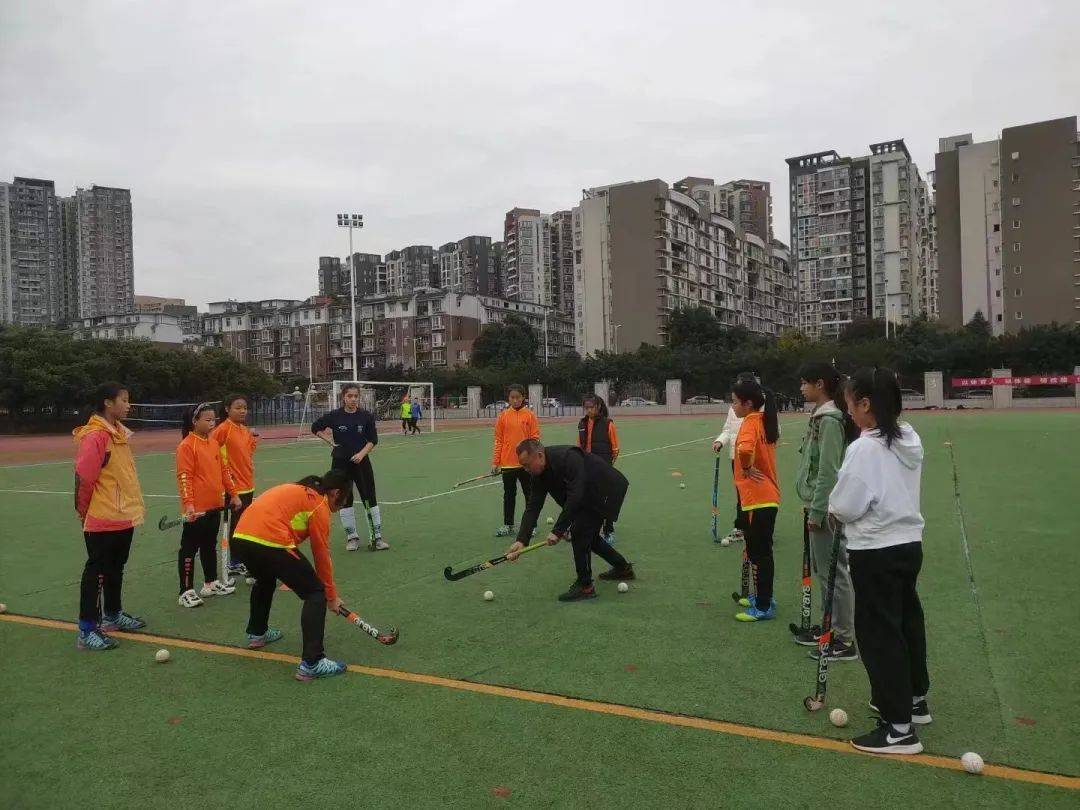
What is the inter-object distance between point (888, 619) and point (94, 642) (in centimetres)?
563

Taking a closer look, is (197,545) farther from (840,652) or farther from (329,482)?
(840,652)

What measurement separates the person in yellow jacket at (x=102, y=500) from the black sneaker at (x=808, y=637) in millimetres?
5191

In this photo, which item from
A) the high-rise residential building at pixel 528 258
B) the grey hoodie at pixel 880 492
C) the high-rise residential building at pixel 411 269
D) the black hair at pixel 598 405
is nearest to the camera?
the grey hoodie at pixel 880 492

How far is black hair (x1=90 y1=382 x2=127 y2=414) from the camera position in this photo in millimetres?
6070

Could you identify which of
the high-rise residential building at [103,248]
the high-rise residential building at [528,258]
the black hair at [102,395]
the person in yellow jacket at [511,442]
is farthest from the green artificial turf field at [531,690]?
the high-rise residential building at [103,248]

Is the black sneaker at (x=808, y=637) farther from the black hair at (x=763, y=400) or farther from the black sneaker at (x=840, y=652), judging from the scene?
the black hair at (x=763, y=400)

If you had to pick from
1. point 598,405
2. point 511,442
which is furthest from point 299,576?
point 511,442

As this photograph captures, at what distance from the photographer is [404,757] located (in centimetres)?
408

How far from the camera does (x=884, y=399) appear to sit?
3969 mm

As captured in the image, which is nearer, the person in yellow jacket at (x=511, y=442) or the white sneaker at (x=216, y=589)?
the white sneaker at (x=216, y=589)

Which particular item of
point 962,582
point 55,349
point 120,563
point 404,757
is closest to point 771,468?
point 962,582

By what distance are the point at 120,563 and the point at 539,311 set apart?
360 ft

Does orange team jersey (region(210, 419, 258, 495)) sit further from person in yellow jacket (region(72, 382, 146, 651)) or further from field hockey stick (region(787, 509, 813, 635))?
field hockey stick (region(787, 509, 813, 635))

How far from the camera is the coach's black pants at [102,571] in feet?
19.5
